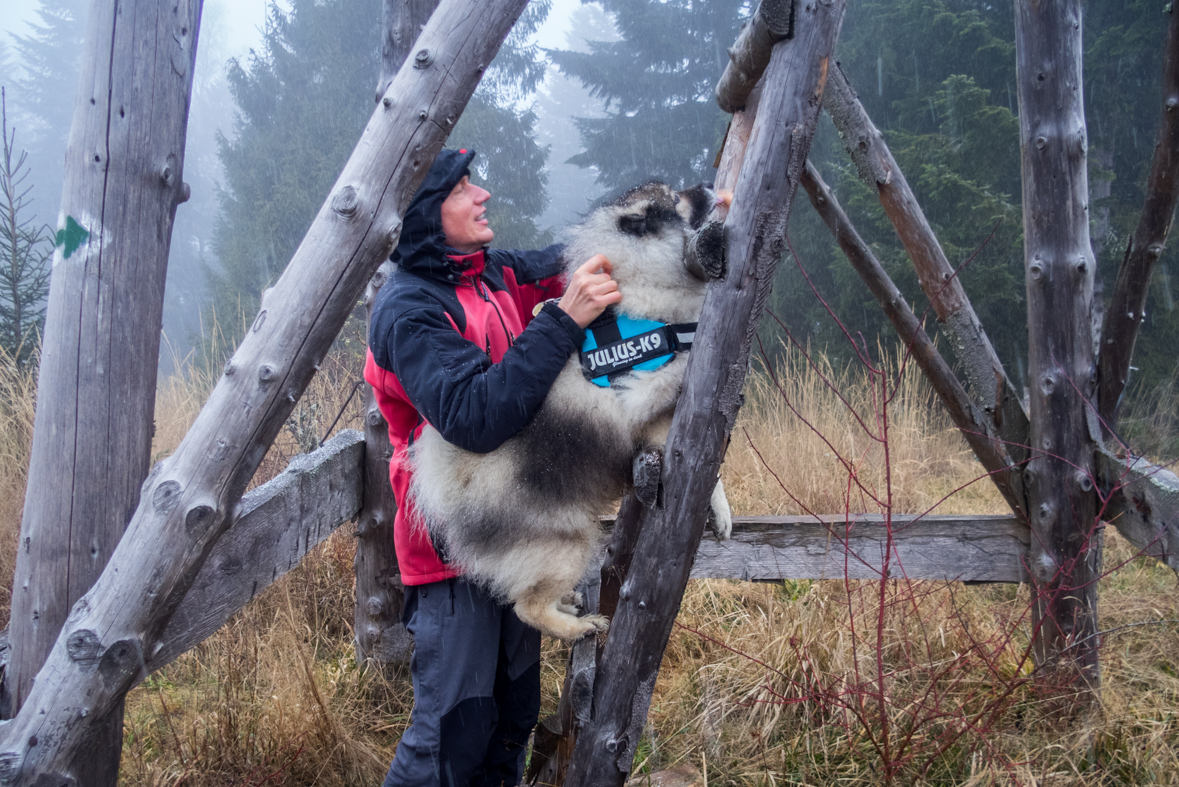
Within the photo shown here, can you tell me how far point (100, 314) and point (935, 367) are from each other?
2861 millimetres

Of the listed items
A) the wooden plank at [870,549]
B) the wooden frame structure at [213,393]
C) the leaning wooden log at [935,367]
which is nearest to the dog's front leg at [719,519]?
the wooden frame structure at [213,393]

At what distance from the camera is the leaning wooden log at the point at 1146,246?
238cm

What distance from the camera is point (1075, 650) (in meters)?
2.64

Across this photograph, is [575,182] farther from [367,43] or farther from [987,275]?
[987,275]

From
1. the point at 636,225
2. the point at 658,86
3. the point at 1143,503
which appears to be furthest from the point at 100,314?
the point at 658,86

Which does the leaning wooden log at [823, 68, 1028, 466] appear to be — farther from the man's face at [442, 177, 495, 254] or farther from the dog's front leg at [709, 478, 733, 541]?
the man's face at [442, 177, 495, 254]

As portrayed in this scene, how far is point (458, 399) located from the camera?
5.79 feet

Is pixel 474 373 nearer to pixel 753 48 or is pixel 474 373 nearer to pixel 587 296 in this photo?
pixel 587 296

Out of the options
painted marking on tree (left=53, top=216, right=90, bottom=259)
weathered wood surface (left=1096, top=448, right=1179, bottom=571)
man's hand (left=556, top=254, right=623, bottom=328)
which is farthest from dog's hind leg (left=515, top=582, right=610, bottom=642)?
weathered wood surface (left=1096, top=448, right=1179, bottom=571)

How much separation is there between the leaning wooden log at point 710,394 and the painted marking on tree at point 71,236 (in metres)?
1.51

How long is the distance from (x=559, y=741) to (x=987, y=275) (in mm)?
7700

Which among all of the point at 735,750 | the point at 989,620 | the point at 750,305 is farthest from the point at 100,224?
the point at 989,620

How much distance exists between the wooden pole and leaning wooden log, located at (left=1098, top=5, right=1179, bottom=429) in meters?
2.80

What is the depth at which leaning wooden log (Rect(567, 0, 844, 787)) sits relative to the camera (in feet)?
5.17
